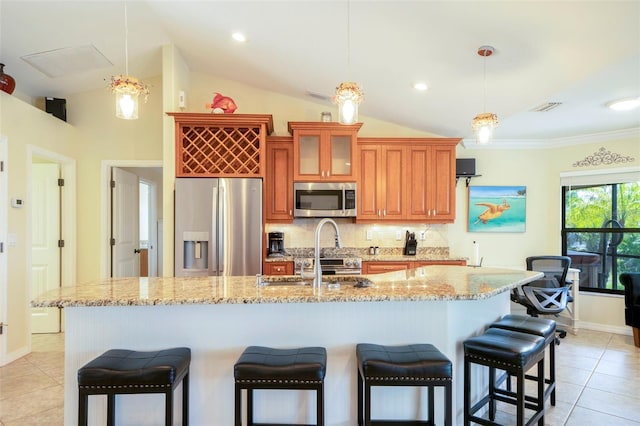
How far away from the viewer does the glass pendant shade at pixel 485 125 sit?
263cm

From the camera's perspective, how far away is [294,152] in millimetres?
4164

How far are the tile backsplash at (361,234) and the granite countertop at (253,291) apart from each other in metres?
2.25

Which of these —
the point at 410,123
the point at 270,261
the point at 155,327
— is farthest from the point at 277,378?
the point at 410,123

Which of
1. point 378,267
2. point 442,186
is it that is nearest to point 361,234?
point 378,267

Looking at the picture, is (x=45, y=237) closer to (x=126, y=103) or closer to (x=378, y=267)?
(x=126, y=103)

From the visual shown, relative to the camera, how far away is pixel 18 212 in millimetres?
3430

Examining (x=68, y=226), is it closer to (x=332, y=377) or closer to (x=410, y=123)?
(x=332, y=377)

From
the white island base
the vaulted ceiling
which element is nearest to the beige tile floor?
the white island base

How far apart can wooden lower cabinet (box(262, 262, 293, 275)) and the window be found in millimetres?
3683

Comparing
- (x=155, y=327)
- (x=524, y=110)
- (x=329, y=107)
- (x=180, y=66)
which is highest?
(x=180, y=66)

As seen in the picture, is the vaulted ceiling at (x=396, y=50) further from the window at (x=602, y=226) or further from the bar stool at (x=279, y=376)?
the bar stool at (x=279, y=376)

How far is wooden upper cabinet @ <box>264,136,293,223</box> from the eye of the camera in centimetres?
423

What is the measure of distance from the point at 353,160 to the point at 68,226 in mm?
3552

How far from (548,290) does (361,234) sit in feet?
7.23
